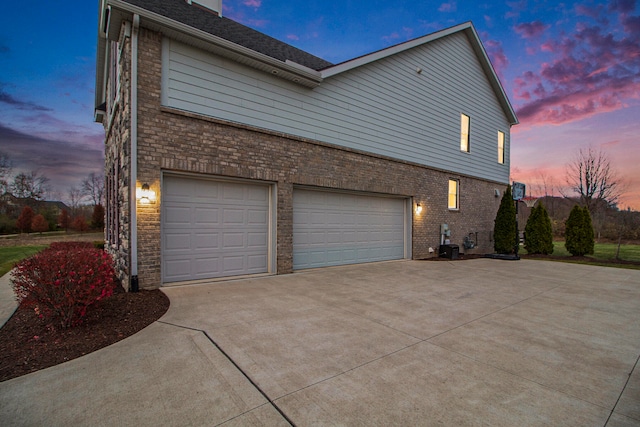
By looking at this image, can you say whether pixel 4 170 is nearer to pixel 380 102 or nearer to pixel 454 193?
pixel 380 102

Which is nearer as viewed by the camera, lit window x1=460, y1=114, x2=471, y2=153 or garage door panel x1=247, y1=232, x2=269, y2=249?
garage door panel x1=247, y1=232, x2=269, y2=249

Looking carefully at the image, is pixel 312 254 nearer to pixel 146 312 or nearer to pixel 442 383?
pixel 146 312

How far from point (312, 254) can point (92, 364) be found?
5766mm

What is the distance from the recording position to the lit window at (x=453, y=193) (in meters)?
12.4

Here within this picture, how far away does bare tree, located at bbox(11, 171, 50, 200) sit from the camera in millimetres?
21859

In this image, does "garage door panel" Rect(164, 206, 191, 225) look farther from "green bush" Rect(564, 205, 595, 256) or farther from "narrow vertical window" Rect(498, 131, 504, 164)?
"narrow vertical window" Rect(498, 131, 504, 164)

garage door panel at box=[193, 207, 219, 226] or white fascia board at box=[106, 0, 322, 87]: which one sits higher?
white fascia board at box=[106, 0, 322, 87]

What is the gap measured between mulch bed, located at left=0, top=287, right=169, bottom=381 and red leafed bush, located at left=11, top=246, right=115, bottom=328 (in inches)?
8.5

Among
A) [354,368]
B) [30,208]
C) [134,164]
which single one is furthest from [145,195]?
[30,208]

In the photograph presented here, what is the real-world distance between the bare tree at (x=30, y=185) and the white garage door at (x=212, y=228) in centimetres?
2529

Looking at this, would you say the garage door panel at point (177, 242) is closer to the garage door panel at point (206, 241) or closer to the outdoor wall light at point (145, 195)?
the garage door panel at point (206, 241)

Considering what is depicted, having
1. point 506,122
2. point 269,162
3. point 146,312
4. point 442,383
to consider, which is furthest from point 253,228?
point 506,122

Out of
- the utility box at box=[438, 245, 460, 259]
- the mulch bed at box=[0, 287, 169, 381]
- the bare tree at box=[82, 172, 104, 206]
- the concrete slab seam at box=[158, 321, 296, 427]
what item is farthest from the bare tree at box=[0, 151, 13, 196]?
the utility box at box=[438, 245, 460, 259]

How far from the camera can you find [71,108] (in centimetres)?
1812
